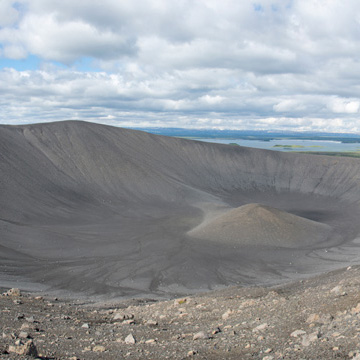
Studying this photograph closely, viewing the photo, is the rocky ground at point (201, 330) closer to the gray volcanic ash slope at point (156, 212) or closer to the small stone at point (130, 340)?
the small stone at point (130, 340)

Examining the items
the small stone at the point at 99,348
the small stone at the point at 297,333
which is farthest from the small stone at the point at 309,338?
the small stone at the point at 99,348

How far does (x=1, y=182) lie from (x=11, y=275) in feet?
67.0

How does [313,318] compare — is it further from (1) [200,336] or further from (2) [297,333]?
(1) [200,336]

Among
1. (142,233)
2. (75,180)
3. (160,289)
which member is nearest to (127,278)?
(160,289)

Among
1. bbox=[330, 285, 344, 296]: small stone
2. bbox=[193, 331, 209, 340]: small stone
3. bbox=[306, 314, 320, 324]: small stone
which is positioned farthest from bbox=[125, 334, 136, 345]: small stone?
bbox=[330, 285, 344, 296]: small stone

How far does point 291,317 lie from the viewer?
9359mm

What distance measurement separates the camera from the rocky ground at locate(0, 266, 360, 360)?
7.23m

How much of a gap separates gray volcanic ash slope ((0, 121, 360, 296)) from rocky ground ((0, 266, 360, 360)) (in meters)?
10.5

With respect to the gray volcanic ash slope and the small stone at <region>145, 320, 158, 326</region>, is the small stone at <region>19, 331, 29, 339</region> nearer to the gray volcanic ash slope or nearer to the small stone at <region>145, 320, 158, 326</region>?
the small stone at <region>145, 320, 158, 326</region>

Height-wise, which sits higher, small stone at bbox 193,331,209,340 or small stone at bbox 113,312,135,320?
small stone at bbox 193,331,209,340

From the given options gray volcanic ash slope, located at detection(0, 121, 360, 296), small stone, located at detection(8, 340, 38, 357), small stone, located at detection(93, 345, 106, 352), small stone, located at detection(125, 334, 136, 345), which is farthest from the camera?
gray volcanic ash slope, located at detection(0, 121, 360, 296)

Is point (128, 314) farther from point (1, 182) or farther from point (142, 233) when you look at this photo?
point (1, 182)

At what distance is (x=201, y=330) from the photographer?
9.12 meters

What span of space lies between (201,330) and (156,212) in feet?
117
